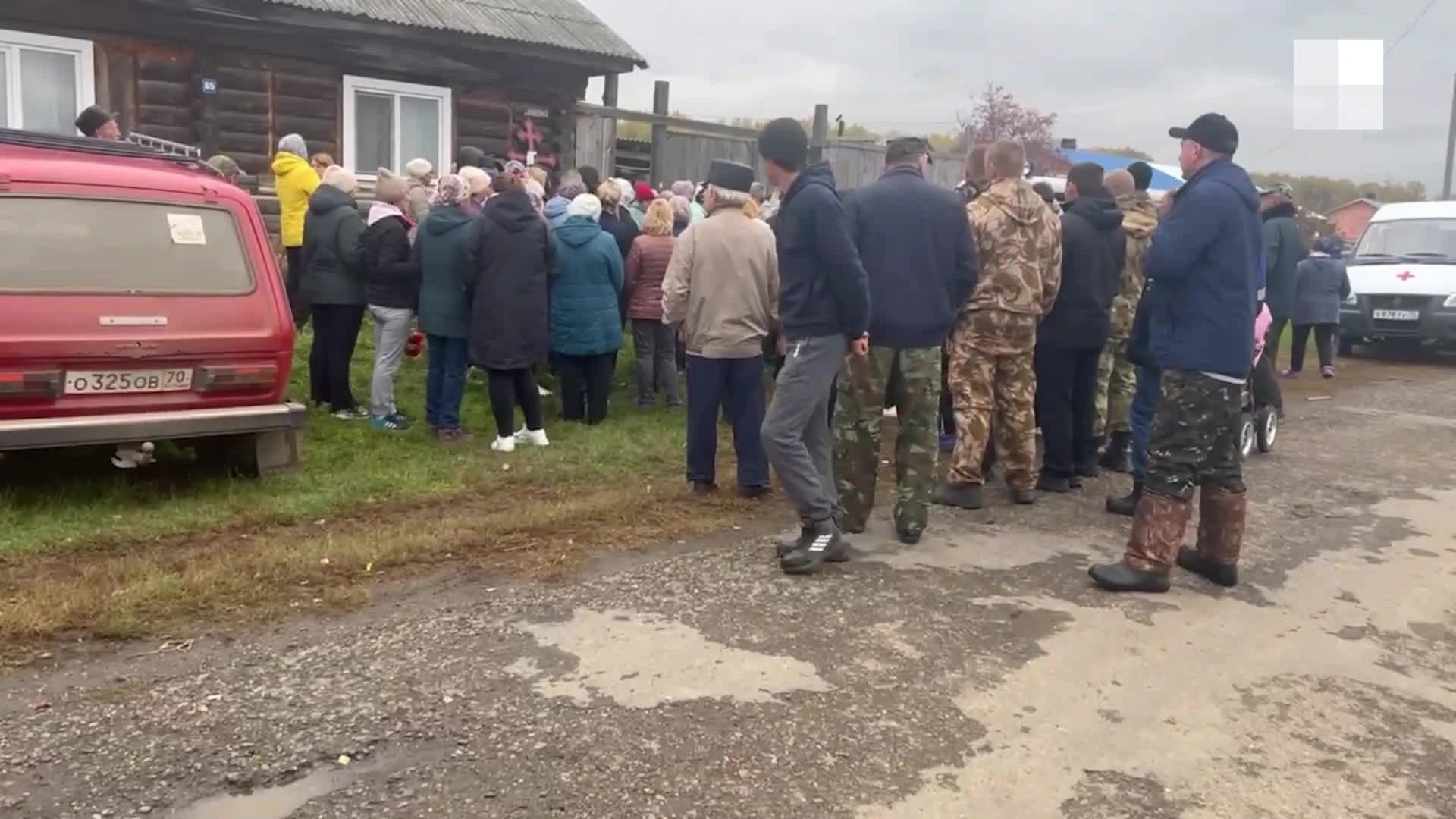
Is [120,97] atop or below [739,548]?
atop

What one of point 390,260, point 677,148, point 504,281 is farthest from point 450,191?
point 677,148

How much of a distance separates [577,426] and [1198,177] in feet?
16.3

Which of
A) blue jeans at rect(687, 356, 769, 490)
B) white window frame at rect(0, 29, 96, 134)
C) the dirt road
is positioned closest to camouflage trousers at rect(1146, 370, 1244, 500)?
the dirt road

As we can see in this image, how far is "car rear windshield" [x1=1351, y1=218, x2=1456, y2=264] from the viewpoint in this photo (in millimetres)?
17203

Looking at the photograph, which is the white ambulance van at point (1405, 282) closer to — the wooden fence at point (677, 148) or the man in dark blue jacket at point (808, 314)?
the wooden fence at point (677, 148)

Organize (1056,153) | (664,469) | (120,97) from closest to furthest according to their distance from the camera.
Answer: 1. (664,469)
2. (120,97)
3. (1056,153)

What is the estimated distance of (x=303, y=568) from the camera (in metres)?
5.38

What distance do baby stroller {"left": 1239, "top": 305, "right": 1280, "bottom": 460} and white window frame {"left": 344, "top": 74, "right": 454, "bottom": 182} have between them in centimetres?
982

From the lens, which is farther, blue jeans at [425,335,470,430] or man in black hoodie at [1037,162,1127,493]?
blue jeans at [425,335,470,430]

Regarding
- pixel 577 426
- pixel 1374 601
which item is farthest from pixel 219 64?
pixel 1374 601

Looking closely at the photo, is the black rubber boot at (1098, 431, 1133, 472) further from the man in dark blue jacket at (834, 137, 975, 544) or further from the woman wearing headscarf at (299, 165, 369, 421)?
the woman wearing headscarf at (299, 165, 369, 421)

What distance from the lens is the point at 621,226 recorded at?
Result: 396 inches

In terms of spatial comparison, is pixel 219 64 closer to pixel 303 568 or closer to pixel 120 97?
pixel 120 97

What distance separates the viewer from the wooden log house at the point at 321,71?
1192cm
